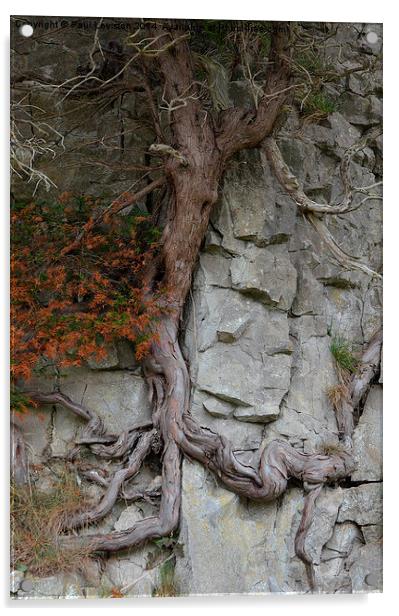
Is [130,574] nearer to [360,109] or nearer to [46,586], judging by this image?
[46,586]

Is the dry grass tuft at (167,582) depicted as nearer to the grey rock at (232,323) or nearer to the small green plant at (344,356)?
the grey rock at (232,323)

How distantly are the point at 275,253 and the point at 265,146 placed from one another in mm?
533

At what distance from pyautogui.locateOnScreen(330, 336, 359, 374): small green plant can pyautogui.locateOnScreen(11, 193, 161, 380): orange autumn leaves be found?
36.1 inches

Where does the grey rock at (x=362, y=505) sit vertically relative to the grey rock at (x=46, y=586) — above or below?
above

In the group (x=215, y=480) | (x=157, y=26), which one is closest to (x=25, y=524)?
(x=215, y=480)

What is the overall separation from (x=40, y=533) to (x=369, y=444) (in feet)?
5.14

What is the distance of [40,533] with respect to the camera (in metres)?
2.88

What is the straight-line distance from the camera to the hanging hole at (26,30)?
9.42 feet

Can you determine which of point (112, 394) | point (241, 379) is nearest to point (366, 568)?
point (241, 379)

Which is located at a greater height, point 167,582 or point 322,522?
point 322,522

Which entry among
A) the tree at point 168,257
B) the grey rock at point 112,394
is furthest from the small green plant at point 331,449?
the grey rock at point 112,394

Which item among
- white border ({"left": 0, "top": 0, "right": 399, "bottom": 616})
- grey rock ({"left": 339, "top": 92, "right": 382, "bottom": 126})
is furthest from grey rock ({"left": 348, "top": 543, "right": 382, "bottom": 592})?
grey rock ({"left": 339, "top": 92, "right": 382, "bottom": 126})

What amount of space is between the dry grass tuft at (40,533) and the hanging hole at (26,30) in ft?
6.49

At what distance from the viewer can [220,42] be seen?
3.04 meters
